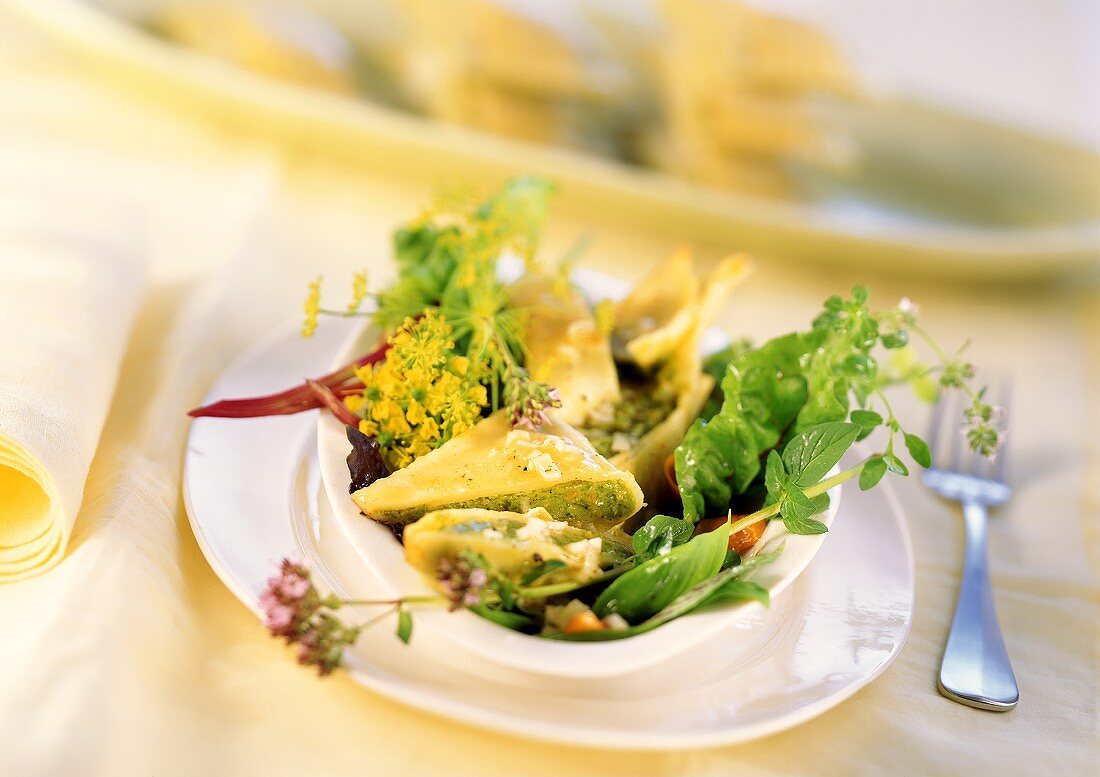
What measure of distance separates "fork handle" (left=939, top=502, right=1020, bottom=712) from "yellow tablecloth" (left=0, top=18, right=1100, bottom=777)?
3 cm

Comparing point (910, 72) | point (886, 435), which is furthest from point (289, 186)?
point (910, 72)

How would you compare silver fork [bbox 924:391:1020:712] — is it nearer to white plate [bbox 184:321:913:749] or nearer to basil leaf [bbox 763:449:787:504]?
white plate [bbox 184:321:913:749]

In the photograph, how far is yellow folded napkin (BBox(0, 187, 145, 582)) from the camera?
4.97 feet

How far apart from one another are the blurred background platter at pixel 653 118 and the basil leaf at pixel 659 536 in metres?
1.70

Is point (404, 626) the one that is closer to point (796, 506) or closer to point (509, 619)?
point (509, 619)

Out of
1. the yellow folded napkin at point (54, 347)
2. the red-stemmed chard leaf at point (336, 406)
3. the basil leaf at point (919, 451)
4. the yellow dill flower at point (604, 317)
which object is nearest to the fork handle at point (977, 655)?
the basil leaf at point (919, 451)

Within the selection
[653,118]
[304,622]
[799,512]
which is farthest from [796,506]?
[653,118]

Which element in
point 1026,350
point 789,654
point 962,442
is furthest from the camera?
point 1026,350

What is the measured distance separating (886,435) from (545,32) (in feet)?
6.22

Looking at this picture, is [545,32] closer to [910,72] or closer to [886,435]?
[886,435]

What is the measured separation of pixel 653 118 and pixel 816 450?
7.45 feet

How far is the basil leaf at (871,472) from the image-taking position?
165 cm

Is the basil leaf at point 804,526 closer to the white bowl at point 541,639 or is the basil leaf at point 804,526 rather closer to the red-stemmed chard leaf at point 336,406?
the white bowl at point 541,639

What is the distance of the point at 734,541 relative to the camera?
1.61 m
